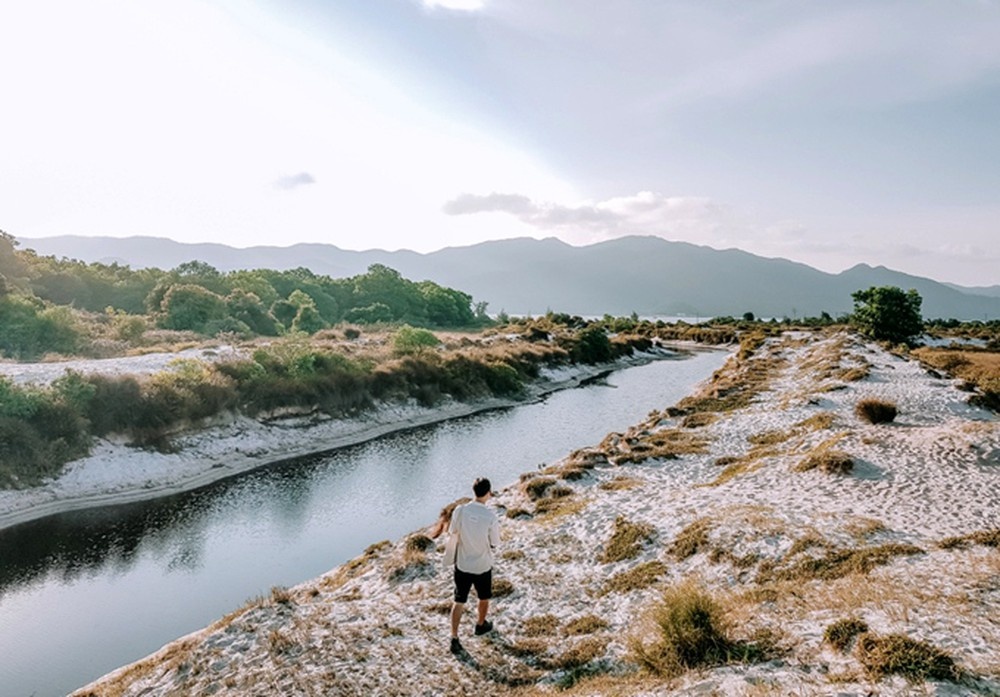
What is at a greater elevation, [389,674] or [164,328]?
[164,328]

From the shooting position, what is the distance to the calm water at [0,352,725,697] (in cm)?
1659

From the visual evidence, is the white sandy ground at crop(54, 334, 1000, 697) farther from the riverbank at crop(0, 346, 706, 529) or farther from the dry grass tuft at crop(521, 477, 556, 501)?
the riverbank at crop(0, 346, 706, 529)

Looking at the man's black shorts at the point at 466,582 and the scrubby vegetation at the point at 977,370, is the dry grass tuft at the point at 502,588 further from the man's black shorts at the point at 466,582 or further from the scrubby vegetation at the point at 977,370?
the scrubby vegetation at the point at 977,370

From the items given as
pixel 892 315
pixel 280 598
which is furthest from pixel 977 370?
pixel 280 598

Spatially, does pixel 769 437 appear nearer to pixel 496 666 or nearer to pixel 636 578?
pixel 636 578

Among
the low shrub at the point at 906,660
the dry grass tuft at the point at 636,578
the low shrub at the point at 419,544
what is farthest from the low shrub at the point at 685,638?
the low shrub at the point at 419,544

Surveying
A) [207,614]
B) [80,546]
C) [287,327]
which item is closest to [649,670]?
[207,614]

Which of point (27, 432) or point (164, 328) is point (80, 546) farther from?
point (164, 328)

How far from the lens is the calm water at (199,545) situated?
54.4 feet

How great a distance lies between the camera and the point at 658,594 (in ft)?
44.8

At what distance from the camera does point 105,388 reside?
32938mm

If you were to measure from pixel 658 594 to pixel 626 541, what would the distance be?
3393 mm

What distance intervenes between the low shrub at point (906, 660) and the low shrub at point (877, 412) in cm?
2392

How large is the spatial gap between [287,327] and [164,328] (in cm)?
2237
